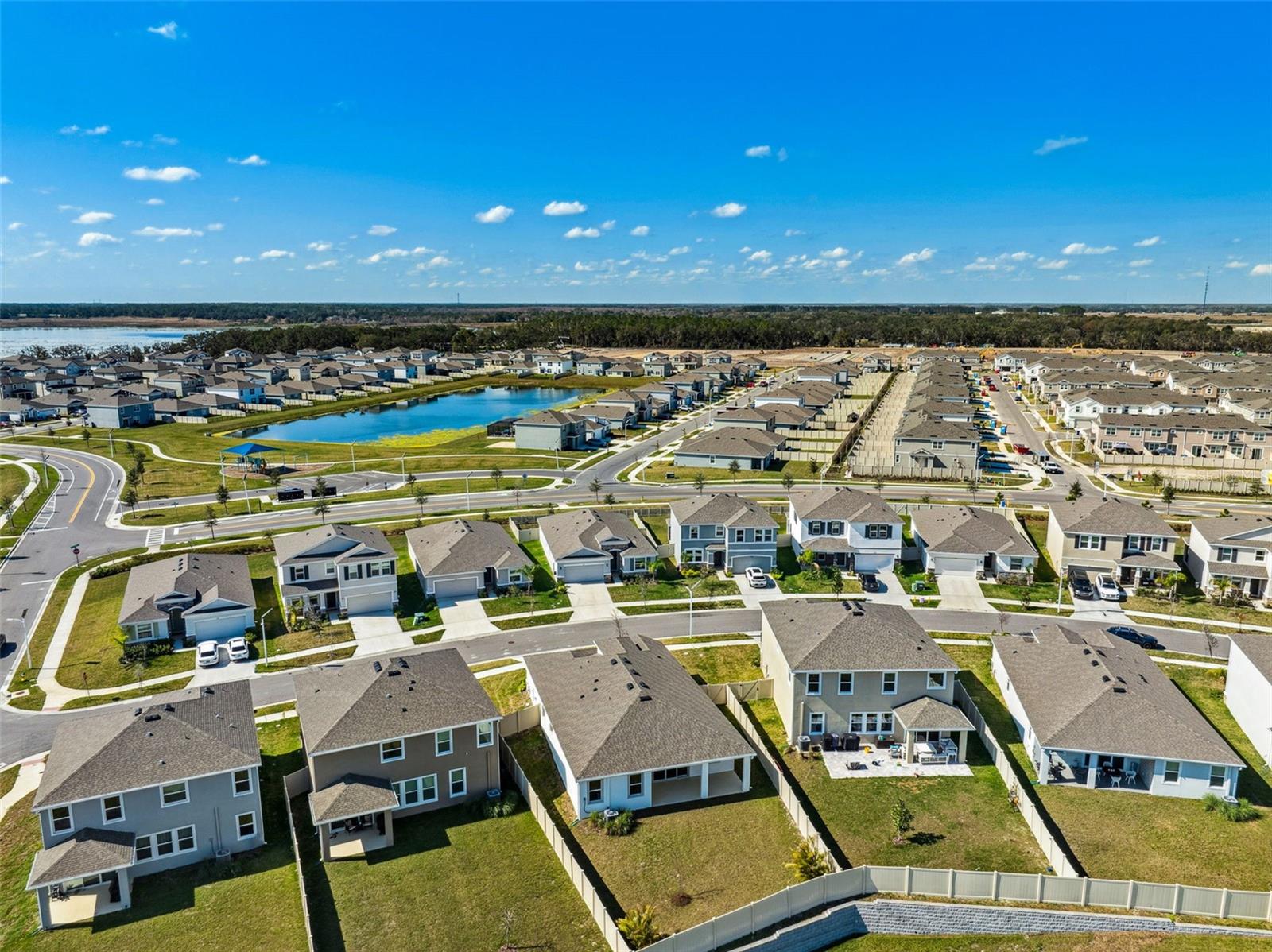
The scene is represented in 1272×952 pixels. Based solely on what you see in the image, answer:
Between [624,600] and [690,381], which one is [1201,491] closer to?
[624,600]

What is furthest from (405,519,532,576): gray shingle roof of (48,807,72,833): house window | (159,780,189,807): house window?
(48,807,72,833): house window

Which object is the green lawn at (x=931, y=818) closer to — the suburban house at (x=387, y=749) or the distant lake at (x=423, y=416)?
the suburban house at (x=387, y=749)

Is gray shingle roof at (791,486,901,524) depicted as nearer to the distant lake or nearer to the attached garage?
the attached garage

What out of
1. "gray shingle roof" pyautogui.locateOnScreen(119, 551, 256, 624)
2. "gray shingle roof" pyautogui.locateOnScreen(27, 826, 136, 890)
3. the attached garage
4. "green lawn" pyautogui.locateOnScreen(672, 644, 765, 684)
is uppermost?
"gray shingle roof" pyautogui.locateOnScreen(119, 551, 256, 624)

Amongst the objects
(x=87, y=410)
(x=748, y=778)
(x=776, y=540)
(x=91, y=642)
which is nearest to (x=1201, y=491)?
(x=776, y=540)

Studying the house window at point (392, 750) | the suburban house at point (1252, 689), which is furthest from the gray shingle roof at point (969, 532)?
the house window at point (392, 750)

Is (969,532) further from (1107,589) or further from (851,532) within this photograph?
(1107,589)
